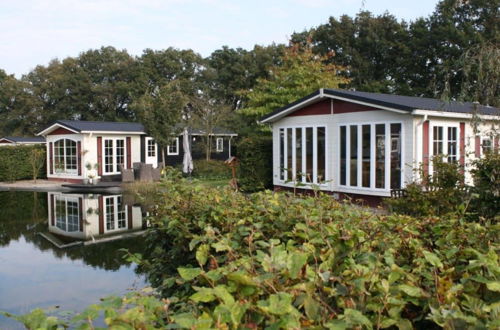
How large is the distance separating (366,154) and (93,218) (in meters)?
7.12

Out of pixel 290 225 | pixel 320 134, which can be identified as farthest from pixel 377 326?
pixel 320 134

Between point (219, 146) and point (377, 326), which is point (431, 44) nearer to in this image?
point (219, 146)

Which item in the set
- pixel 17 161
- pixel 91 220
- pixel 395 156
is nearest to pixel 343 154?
pixel 395 156

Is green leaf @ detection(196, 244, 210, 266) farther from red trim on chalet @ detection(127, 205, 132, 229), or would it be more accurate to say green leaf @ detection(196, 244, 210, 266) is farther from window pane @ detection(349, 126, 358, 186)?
window pane @ detection(349, 126, 358, 186)

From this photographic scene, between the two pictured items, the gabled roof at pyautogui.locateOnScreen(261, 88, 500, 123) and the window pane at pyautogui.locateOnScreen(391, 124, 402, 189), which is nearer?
→ the gabled roof at pyautogui.locateOnScreen(261, 88, 500, 123)

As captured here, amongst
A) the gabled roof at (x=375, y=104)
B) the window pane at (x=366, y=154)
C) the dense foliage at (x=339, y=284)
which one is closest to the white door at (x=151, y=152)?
the gabled roof at (x=375, y=104)

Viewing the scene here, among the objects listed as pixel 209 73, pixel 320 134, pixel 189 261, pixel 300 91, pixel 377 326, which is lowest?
pixel 189 261

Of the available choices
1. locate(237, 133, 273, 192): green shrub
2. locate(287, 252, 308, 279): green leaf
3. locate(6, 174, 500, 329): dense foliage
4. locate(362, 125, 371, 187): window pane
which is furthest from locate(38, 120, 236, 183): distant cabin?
locate(287, 252, 308, 279): green leaf

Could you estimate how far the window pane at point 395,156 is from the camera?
11.8 m

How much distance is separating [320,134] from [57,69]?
36685 millimetres

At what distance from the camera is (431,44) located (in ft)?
104

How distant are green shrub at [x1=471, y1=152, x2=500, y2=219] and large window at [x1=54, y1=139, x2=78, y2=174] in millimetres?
19610

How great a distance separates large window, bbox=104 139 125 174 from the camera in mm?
23203

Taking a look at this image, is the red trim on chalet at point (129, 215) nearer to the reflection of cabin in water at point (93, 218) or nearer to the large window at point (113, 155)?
the reflection of cabin in water at point (93, 218)
